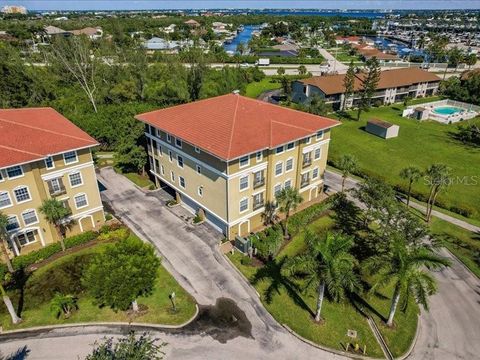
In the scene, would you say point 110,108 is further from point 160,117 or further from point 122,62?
point 122,62

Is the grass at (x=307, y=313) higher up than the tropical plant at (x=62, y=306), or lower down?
lower down

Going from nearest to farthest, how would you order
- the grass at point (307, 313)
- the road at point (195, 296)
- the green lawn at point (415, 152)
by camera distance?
1. the road at point (195, 296)
2. the grass at point (307, 313)
3. the green lawn at point (415, 152)

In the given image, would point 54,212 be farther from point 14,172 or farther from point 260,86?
point 260,86

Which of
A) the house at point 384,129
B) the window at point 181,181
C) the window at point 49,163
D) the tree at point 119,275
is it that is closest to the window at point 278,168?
the window at point 181,181

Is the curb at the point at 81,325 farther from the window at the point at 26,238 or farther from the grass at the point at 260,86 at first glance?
the grass at the point at 260,86

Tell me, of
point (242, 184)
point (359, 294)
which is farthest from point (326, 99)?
point (359, 294)

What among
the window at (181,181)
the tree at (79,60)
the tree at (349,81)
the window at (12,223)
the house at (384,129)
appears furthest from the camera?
the tree at (349,81)
